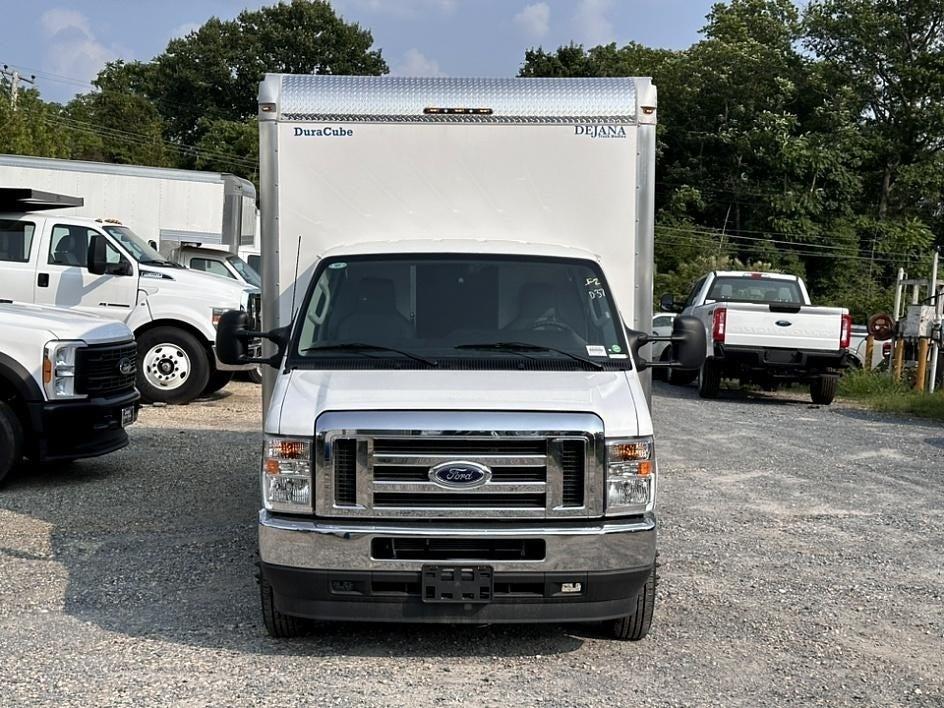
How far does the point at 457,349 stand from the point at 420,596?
140 centimetres

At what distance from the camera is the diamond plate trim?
24.2 feet

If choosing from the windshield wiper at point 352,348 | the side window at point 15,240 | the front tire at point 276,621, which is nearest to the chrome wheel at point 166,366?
the side window at point 15,240

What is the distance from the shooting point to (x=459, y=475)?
5.19 metres

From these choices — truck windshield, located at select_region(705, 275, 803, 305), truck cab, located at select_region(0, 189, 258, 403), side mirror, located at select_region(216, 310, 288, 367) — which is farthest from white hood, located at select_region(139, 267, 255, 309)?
truck windshield, located at select_region(705, 275, 803, 305)

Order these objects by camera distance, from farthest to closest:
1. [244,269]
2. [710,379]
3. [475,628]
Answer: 1. [244,269]
2. [710,379]
3. [475,628]

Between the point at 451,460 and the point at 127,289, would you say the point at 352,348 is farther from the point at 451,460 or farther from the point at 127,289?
the point at 127,289

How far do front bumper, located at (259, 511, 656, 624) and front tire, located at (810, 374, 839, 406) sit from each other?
43.9 ft

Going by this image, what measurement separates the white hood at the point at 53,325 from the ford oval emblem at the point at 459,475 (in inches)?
195

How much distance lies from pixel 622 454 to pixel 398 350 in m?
1.33

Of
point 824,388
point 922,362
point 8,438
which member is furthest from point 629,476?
point 922,362

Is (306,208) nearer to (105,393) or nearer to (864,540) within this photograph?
(105,393)

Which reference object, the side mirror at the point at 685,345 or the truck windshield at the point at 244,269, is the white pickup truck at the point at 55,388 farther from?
the truck windshield at the point at 244,269

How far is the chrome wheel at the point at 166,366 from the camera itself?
14.7 meters

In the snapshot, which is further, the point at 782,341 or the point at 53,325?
the point at 782,341
